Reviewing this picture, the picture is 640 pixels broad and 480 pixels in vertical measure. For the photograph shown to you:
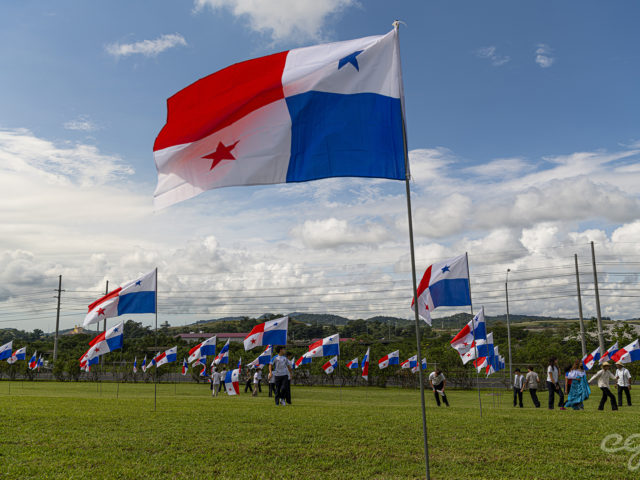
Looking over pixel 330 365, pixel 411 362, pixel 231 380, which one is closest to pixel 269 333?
pixel 231 380

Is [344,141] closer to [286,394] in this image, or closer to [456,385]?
[286,394]

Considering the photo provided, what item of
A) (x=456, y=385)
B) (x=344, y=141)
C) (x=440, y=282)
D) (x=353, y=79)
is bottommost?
(x=456, y=385)

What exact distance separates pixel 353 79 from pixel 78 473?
6.78 m

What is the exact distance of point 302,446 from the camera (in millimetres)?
8969

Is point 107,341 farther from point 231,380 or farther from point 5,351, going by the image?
point 5,351

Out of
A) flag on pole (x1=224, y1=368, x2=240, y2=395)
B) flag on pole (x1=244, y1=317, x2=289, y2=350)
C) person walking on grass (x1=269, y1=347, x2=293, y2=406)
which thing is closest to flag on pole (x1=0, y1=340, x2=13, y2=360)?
flag on pole (x1=224, y1=368, x2=240, y2=395)

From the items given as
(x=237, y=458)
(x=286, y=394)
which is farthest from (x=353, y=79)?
(x=286, y=394)

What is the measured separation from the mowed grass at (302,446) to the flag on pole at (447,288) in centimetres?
359

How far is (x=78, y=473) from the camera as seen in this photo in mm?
7191

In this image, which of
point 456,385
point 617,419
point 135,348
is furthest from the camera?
point 135,348

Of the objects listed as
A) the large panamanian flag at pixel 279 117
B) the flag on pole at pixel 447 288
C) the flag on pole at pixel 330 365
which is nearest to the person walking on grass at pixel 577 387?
the flag on pole at pixel 447 288

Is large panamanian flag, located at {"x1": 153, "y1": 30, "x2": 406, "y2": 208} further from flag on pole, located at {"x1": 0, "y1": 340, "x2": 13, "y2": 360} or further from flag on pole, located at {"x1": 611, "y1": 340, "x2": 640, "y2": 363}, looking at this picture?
flag on pole, located at {"x1": 0, "y1": 340, "x2": 13, "y2": 360}

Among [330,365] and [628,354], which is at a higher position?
[628,354]

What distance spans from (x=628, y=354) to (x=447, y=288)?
14.9 meters
